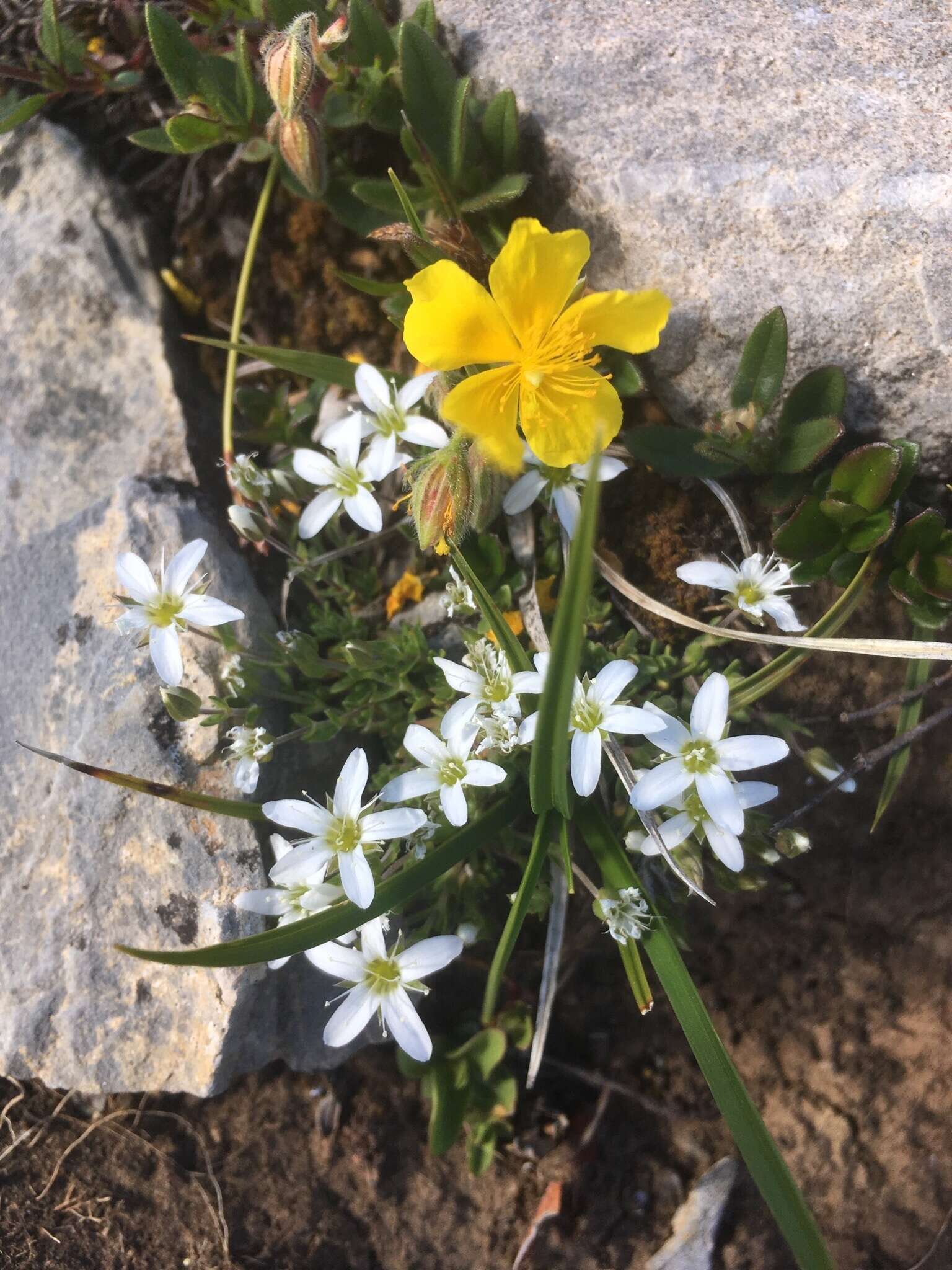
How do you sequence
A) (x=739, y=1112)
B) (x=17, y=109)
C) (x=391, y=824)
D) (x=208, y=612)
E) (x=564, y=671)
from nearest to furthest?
(x=564, y=671) → (x=739, y=1112) → (x=391, y=824) → (x=208, y=612) → (x=17, y=109)

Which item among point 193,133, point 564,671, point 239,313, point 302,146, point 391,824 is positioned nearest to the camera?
point 564,671

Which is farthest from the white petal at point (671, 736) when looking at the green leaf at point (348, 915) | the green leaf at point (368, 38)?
the green leaf at point (368, 38)

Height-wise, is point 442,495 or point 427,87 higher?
point 427,87

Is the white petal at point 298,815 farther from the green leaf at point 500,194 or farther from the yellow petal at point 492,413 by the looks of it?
the green leaf at point 500,194

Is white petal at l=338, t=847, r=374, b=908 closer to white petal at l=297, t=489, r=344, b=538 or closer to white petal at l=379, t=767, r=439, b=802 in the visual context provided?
white petal at l=379, t=767, r=439, b=802

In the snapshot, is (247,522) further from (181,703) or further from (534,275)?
(534,275)

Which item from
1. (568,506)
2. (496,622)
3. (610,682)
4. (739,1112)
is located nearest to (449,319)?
(568,506)
